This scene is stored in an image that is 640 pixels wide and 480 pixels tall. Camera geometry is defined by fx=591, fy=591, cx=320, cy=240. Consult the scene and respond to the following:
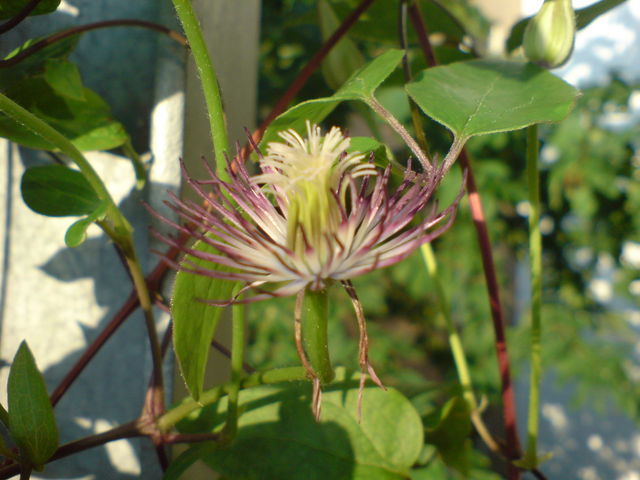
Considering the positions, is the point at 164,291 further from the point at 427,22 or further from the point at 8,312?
the point at 427,22

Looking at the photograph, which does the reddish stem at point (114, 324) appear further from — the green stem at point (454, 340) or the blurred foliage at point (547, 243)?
the blurred foliage at point (547, 243)

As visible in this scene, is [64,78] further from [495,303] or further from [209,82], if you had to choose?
[495,303]

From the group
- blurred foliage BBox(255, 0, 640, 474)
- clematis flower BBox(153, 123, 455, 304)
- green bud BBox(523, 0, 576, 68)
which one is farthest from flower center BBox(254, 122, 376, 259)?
blurred foliage BBox(255, 0, 640, 474)

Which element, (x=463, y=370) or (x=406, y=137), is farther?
(x=463, y=370)

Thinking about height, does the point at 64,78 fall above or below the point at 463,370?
above

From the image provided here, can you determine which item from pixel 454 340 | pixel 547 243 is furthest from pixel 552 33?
pixel 547 243

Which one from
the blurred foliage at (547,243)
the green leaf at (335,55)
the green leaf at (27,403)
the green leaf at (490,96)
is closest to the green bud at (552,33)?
the green leaf at (490,96)

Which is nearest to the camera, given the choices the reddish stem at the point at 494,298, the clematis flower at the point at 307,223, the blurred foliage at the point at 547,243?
the clematis flower at the point at 307,223
